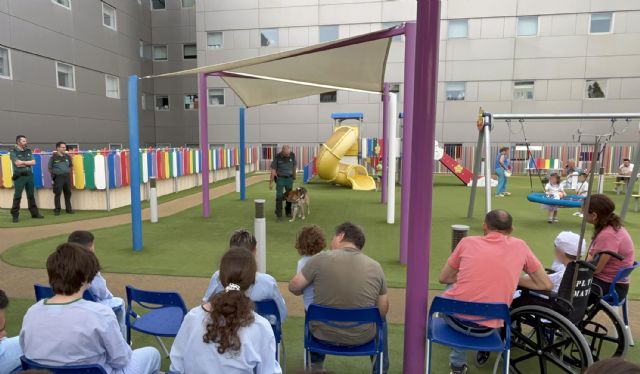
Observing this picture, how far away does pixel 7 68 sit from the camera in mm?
14930

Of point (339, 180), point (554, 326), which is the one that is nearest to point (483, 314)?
point (554, 326)

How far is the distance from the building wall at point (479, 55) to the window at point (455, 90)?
25 centimetres

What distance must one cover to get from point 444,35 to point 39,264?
70.5ft

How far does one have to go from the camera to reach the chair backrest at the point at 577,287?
3132 mm

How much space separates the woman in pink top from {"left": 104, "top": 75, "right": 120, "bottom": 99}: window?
21906mm

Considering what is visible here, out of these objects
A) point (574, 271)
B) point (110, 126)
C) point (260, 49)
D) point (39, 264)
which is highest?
point (260, 49)

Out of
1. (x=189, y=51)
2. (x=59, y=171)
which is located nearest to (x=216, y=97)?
(x=189, y=51)

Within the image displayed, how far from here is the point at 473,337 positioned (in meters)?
3.00

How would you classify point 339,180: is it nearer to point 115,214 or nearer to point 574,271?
point 115,214

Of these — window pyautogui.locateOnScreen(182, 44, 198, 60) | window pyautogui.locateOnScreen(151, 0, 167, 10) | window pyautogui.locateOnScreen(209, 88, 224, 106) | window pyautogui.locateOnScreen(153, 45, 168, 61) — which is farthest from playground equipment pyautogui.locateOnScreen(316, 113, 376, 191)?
window pyautogui.locateOnScreen(151, 0, 167, 10)

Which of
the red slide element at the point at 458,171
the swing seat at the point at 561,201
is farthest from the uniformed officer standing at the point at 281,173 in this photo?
the red slide element at the point at 458,171

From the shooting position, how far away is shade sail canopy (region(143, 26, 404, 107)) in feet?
18.5

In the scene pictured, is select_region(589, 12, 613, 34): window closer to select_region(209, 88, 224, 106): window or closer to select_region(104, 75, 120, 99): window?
select_region(209, 88, 224, 106): window

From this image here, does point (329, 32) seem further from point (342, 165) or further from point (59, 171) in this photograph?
point (59, 171)
